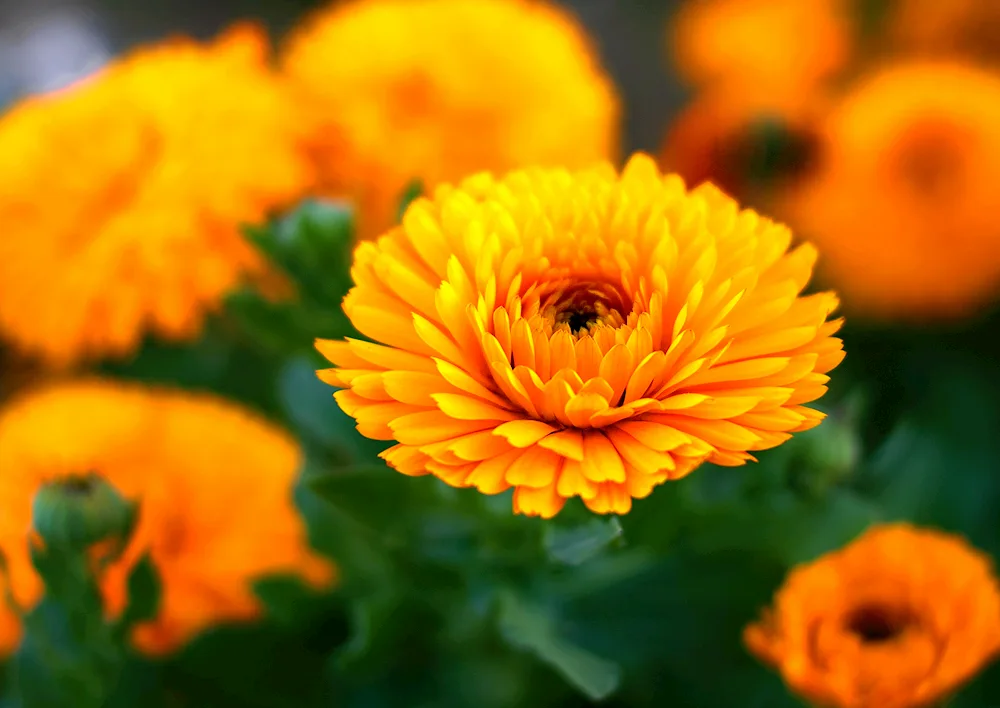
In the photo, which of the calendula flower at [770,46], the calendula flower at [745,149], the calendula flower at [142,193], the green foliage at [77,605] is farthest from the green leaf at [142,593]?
the calendula flower at [770,46]

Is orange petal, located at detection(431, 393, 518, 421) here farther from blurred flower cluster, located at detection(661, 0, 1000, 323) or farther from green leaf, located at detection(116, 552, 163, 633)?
blurred flower cluster, located at detection(661, 0, 1000, 323)

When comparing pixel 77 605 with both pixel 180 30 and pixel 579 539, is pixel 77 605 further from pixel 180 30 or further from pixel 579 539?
pixel 180 30

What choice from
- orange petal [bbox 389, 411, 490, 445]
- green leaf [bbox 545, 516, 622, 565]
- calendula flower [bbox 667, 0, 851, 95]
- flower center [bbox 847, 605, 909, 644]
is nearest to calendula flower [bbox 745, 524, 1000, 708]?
flower center [bbox 847, 605, 909, 644]

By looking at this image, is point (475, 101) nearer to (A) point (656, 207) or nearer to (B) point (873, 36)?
(A) point (656, 207)

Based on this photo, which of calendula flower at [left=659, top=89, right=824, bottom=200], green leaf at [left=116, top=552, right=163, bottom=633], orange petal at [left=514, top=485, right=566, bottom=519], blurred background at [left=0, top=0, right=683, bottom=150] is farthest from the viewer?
blurred background at [left=0, top=0, right=683, bottom=150]

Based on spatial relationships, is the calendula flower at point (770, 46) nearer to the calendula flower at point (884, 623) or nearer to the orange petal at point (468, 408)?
the calendula flower at point (884, 623)

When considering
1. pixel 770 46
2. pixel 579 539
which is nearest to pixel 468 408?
pixel 579 539
